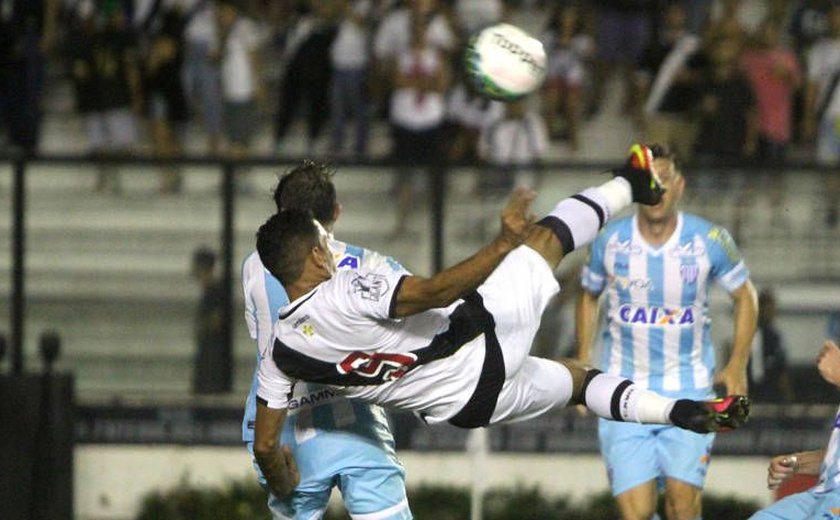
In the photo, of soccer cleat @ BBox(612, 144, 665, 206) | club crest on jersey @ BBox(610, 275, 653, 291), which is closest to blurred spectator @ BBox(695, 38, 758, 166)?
club crest on jersey @ BBox(610, 275, 653, 291)

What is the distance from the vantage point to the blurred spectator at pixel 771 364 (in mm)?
13258

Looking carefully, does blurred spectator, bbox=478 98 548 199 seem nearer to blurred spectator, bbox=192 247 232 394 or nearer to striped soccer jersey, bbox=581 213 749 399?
blurred spectator, bbox=192 247 232 394

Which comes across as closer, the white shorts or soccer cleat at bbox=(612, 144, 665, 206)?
the white shorts

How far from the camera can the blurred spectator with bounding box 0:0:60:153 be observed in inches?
655

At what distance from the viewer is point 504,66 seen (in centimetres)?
851

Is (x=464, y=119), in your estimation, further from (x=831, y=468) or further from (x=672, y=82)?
(x=831, y=468)

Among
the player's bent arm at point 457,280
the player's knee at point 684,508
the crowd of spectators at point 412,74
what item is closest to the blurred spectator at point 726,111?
the crowd of spectators at point 412,74

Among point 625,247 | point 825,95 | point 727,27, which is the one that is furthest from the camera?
point 727,27

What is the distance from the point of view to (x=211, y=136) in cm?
1666

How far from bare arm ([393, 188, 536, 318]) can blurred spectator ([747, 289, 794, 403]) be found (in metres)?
6.16

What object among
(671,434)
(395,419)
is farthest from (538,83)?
(395,419)

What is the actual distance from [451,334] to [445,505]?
18.3 ft

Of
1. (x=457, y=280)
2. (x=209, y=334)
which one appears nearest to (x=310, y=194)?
(x=457, y=280)

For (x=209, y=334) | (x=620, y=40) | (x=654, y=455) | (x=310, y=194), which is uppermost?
(x=310, y=194)
